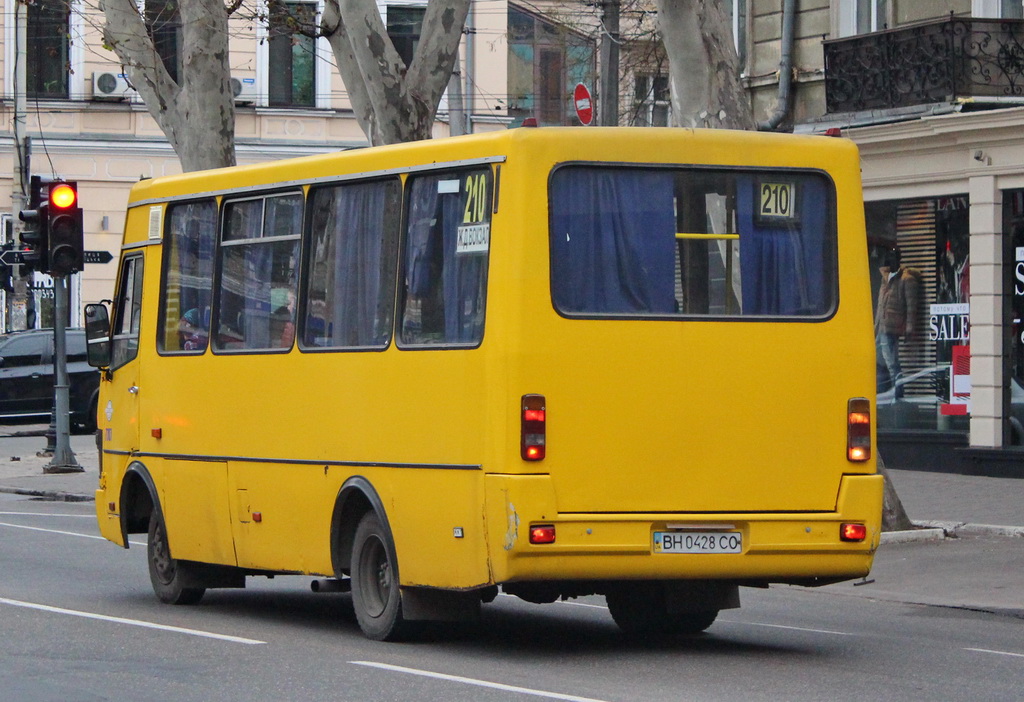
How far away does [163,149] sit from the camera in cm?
4100

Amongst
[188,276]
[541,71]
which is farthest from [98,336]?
[541,71]

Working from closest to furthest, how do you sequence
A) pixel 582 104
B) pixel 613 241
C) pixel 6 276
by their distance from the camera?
pixel 613 241, pixel 582 104, pixel 6 276

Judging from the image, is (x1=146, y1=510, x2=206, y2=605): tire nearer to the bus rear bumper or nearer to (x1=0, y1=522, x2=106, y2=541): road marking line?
the bus rear bumper

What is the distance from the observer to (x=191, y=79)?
2164 cm

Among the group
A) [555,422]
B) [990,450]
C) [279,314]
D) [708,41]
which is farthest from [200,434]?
[990,450]

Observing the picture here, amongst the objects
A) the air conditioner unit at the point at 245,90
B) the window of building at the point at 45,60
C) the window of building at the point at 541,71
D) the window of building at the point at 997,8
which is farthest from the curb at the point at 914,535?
the window of building at the point at 541,71

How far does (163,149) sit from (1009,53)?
22.8 m

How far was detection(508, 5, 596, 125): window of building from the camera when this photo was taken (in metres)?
52.8

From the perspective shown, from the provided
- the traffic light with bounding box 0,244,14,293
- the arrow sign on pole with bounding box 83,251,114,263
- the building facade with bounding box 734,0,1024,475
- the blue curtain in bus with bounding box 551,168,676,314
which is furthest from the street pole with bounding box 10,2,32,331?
the blue curtain in bus with bounding box 551,168,676,314

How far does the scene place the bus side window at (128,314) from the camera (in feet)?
44.9

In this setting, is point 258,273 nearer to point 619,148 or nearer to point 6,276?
point 619,148

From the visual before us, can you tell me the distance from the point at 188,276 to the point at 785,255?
439 cm

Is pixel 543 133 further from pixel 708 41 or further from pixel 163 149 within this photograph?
pixel 163 149

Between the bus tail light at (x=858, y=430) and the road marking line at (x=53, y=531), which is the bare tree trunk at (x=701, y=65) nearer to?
the bus tail light at (x=858, y=430)
